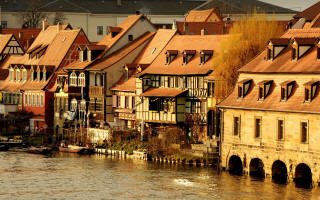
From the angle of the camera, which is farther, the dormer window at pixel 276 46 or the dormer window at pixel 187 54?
the dormer window at pixel 187 54

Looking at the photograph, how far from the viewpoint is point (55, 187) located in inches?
3585

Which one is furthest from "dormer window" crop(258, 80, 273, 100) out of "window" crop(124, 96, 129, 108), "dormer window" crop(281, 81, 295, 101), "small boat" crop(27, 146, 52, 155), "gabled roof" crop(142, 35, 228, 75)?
"window" crop(124, 96, 129, 108)

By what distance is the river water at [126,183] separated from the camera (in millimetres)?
85250

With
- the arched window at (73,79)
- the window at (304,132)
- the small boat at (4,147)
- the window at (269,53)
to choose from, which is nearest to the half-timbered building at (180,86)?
the arched window at (73,79)

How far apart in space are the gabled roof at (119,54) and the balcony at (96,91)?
2.05m

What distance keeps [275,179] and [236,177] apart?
3.64 meters

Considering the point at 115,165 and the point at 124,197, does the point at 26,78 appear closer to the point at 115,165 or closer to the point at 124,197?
the point at 115,165

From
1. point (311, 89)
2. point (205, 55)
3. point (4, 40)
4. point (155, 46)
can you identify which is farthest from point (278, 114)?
point (4, 40)

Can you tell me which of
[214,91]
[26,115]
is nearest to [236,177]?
[214,91]

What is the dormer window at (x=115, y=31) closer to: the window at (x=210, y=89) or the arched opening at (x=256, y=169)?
the window at (x=210, y=89)

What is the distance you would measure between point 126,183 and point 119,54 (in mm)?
41737

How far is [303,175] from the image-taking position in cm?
8912

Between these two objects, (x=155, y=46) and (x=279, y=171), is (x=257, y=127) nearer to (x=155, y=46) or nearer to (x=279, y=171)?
(x=279, y=171)

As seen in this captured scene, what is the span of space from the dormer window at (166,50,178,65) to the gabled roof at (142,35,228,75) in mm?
310
